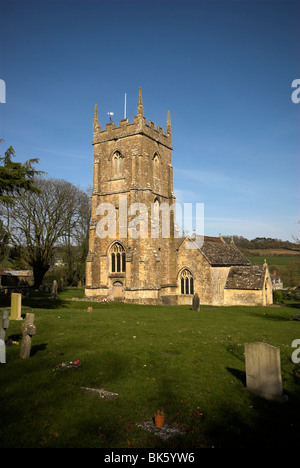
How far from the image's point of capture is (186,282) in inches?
1259

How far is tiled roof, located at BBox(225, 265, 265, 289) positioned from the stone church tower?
220 inches

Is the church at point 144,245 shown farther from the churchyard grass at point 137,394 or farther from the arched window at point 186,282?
the churchyard grass at point 137,394

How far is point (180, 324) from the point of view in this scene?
16.9m

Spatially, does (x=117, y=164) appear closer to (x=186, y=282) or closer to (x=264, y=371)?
(x=186, y=282)

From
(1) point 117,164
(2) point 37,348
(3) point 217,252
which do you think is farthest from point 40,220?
(2) point 37,348

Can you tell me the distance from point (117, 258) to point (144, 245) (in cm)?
349

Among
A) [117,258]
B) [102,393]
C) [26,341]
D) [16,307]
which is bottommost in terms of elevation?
[102,393]

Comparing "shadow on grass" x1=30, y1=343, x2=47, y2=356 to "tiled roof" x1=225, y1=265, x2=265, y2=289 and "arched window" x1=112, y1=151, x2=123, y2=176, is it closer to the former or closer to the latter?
"tiled roof" x1=225, y1=265, x2=265, y2=289

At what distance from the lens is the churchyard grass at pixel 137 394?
5590 mm

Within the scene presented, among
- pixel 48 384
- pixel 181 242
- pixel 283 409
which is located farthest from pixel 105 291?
pixel 283 409

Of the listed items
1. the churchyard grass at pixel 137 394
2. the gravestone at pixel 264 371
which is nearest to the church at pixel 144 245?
the churchyard grass at pixel 137 394

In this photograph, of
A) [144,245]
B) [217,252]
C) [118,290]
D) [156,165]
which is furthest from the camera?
[217,252]

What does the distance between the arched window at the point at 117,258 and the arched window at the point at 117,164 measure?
7231mm

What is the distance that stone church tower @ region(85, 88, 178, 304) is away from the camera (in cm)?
2897
